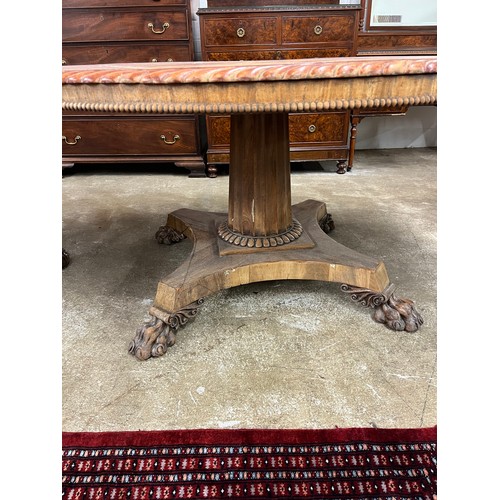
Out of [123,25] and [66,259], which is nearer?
[66,259]

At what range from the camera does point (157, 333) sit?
1032mm

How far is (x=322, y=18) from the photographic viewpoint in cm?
223

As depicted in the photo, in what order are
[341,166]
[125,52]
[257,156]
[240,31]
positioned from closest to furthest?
[257,156]
[240,31]
[125,52]
[341,166]

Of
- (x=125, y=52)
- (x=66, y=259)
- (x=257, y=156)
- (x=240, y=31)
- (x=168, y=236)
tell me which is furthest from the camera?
(x=125, y=52)

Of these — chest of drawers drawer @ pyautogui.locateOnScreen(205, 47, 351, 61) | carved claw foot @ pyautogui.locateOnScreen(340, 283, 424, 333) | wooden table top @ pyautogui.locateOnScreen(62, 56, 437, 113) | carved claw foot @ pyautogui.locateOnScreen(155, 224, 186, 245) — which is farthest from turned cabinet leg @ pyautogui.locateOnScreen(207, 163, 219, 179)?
wooden table top @ pyautogui.locateOnScreen(62, 56, 437, 113)

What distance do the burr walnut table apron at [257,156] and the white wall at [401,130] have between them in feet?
6.78

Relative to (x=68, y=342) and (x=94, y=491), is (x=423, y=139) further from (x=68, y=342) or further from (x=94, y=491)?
(x=94, y=491)

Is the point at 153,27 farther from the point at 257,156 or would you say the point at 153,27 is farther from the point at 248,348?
the point at 248,348

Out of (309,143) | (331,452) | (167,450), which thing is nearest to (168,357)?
(167,450)

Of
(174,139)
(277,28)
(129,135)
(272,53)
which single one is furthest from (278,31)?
(129,135)

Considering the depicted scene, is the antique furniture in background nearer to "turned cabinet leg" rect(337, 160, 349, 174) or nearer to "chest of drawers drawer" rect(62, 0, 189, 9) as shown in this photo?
"turned cabinet leg" rect(337, 160, 349, 174)

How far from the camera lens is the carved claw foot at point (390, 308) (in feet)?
3.61

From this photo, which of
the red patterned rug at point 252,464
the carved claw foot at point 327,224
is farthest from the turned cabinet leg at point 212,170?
the red patterned rug at point 252,464

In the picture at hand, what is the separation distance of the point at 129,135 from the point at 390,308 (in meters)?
2.06
